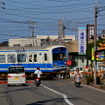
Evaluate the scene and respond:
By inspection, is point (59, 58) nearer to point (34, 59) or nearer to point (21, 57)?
point (34, 59)

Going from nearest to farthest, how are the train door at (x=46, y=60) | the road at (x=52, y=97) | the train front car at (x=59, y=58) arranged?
the road at (x=52, y=97) < the train door at (x=46, y=60) < the train front car at (x=59, y=58)

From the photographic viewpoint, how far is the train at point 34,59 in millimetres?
37625

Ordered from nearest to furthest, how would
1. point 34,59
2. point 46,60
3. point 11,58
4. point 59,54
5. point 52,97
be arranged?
point 52,97
point 46,60
point 34,59
point 11,58
point 59,54

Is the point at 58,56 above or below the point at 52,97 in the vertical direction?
above

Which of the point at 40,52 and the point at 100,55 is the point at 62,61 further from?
the point at 100,55

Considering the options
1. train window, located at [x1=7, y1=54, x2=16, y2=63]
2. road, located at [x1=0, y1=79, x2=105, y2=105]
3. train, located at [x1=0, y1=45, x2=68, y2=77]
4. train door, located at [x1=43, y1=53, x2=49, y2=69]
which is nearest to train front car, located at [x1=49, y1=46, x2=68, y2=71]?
train, located at [x1=0, y1=45, x2=68, y2=77]

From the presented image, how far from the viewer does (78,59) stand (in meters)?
68.4

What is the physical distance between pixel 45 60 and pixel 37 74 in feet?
30.4

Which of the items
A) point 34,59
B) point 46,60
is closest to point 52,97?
point 46,60

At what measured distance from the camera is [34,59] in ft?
125

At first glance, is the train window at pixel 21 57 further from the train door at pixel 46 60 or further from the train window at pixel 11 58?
the train door at pixel 46 60

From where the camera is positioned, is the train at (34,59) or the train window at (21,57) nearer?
the train at (34,59)

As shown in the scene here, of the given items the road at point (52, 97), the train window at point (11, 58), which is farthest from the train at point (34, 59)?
the road at point (52, 97)

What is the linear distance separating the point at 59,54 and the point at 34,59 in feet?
10.3
